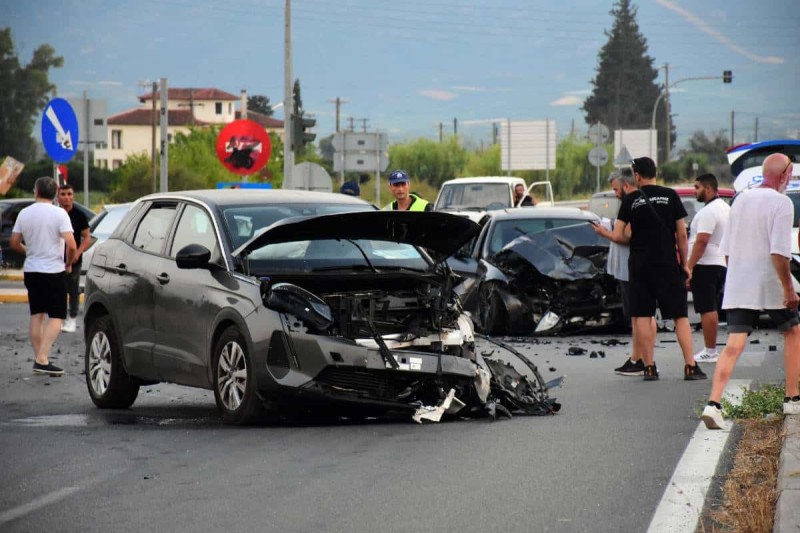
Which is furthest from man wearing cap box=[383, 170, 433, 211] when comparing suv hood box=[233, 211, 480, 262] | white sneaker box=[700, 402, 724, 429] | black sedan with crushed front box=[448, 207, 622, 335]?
white sneaker box=[700, 402, 724, 429]

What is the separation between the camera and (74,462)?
845 cm

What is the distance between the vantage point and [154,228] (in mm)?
11484

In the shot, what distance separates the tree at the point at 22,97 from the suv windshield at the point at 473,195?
113567 millimetres

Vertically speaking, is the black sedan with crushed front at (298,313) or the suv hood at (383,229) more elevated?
the suv hood at (383,229)

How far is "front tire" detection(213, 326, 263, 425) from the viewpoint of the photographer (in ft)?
32.0

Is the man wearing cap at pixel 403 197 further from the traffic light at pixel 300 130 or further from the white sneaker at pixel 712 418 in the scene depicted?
the traffic light at pixel 300 130

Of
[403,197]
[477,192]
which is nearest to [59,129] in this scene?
[477,192]

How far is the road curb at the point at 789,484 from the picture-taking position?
20.1 ft

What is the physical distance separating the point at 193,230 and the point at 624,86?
517 ft

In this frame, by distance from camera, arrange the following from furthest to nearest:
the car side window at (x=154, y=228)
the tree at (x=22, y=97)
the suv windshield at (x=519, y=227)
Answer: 1. the tree at (x=22, y=97)
2. the suv windshield at (x=519, y=227)
3. the car side window at (x=154, y=228)

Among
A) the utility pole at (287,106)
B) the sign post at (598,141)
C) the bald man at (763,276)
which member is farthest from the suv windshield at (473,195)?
the bald man at (763,276)

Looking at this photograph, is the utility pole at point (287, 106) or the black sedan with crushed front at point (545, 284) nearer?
the black sedan with crushed front at point (545, 284)

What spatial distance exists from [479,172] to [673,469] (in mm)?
104588

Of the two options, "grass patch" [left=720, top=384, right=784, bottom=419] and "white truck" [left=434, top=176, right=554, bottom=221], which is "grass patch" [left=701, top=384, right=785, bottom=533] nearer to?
"grass patch" [left=720, top=384, right=784, bottom=419]
